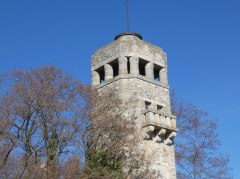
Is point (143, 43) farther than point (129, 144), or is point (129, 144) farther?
point (143, 43)

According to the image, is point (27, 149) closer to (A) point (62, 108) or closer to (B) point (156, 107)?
(A) point (62, 108)

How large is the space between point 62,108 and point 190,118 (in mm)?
13034

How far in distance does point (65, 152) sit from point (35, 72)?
4145mm

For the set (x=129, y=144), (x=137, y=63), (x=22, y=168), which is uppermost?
(x=137, y=63)

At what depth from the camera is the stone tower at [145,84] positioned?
90.5 feet

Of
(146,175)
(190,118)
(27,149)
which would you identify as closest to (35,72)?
(27,149)

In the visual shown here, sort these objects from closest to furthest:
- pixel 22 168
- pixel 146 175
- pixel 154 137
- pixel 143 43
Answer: pixel 22 168
pixel 146 175
pixel 154 137
pixel 143 43

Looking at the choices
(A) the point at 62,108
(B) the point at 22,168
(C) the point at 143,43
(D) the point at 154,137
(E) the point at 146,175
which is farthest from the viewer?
(C) the point at 143,43

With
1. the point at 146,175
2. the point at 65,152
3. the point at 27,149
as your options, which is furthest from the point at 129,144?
the point at 27,149

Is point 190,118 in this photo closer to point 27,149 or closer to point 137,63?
point 137,63

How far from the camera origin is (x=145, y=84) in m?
29.1

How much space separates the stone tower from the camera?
2758cm

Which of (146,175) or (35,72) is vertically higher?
(35,72)

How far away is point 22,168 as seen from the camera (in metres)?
22.5
